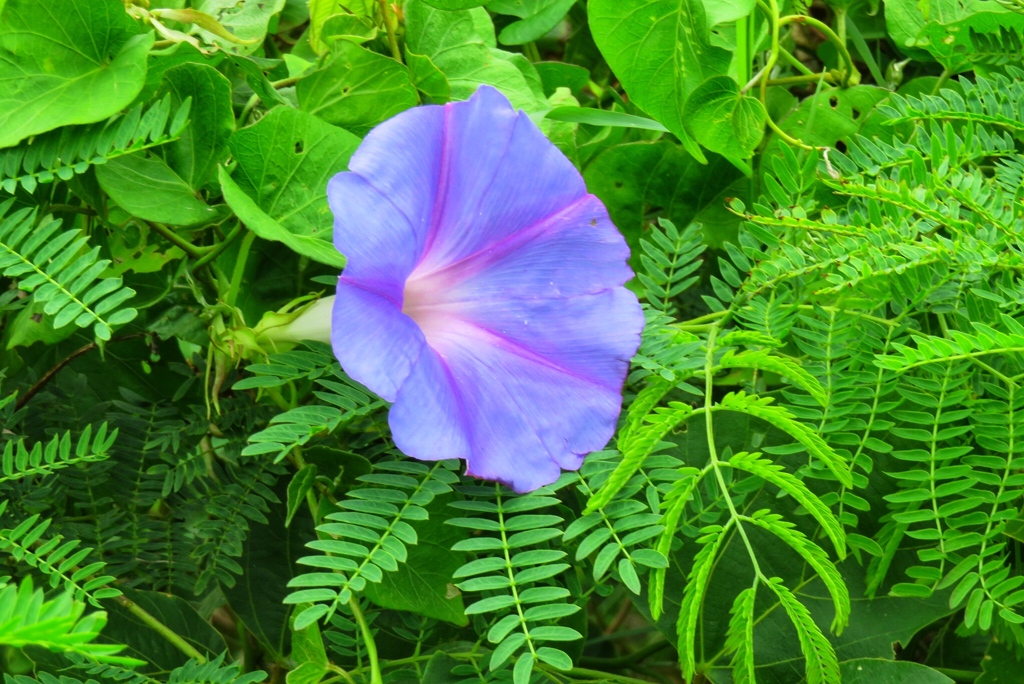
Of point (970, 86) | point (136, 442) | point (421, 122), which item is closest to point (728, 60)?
point (970, 86)

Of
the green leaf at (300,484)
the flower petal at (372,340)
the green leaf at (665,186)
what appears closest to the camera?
the flower petal at (372,340)

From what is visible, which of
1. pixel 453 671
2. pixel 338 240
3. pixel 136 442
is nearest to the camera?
pixel 338 240

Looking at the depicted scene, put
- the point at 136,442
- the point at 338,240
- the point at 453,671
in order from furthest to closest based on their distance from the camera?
the point at 136,442 → the point at 453,671 → the point at 338,240

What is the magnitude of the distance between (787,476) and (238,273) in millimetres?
371

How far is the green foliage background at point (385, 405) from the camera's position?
1.80 ft

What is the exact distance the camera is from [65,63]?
1.88ft

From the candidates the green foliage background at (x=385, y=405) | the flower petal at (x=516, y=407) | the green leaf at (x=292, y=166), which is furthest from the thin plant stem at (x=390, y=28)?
the flower petal at (x=516, y=407)

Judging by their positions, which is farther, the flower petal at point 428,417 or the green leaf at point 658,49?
the green leaf at point 658,49

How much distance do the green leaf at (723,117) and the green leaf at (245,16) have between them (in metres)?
0.31

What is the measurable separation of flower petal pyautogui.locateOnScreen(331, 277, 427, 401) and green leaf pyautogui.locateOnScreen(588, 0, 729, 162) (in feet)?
0.98

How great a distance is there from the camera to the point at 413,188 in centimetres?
52

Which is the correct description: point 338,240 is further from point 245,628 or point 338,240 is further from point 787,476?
point 245,628

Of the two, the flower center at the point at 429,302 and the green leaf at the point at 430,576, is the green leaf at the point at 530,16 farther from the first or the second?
the green leaf at the point at 430,576

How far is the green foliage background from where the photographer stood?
0.55 meters
